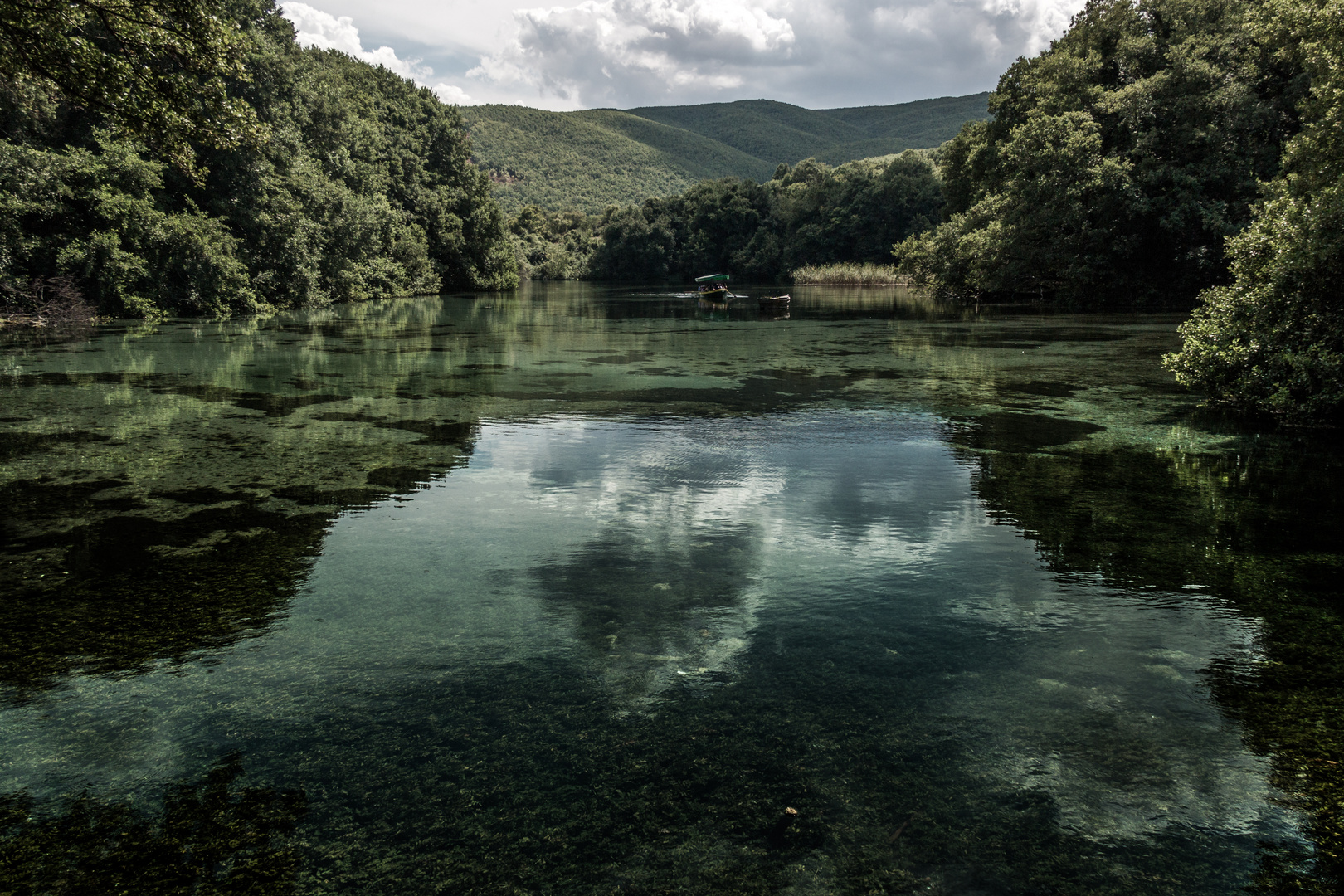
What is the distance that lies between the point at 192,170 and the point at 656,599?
38.8 ft

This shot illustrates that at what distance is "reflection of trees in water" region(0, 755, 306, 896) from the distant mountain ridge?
11331 centimetres

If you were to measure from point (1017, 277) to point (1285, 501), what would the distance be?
1221 inches

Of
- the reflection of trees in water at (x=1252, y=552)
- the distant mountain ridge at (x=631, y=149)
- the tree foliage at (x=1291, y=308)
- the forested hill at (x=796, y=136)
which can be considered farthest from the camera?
the forested hill at (x=796, y=136)

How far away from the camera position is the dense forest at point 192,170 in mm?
10867

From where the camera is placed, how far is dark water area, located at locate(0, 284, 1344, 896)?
8.71 feet

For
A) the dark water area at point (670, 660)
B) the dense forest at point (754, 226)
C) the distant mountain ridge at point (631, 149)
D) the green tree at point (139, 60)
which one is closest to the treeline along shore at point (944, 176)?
the green tree at point (139, 60)

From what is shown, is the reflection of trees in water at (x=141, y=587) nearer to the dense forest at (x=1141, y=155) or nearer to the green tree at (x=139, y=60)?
the green tree at (x=139, y=60)

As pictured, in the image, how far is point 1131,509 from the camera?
639cm

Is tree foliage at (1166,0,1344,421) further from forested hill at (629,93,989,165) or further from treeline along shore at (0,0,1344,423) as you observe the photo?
forested hill at (629,93,989,165)

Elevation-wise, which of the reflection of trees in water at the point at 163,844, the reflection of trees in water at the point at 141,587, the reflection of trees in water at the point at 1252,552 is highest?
the reflection of trees in water at the point at 1252,552

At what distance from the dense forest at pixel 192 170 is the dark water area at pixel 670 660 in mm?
5058

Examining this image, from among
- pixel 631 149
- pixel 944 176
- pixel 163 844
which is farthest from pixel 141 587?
pixel 631 149

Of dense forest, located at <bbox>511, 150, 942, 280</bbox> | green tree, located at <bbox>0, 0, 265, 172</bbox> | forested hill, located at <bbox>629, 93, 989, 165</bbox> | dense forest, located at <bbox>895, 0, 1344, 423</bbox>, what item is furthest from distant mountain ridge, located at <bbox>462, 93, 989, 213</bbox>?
green tree, located at <bbox>0, 0, 265, 172</bbox>

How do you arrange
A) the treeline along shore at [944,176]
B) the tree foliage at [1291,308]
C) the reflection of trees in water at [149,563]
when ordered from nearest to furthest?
1. the reflection of trees in water at [149,563]
2. the tree foliage at [1291,308]
3. the treeline along shore at [944,176]
